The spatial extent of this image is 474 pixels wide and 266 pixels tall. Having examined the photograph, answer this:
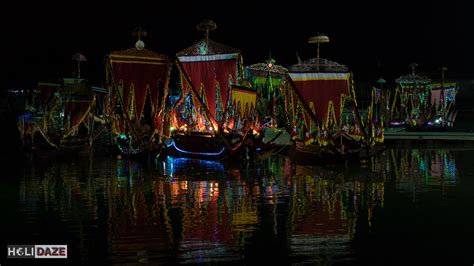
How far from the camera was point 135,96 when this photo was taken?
69.6 feet

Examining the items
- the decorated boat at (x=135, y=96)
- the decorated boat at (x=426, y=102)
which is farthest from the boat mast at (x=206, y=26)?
the decorated boat at (x=426, y=102)

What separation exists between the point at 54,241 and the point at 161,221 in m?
1.93

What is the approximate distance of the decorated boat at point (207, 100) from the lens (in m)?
21.6

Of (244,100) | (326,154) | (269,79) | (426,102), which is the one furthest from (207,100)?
(426,102)

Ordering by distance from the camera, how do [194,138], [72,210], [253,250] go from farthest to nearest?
[194,138], [72,210], [253,250]

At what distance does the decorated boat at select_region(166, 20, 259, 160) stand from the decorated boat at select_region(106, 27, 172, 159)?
32.2 inches

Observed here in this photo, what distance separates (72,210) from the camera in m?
11.5

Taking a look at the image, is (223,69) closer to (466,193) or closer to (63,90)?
(63,90)

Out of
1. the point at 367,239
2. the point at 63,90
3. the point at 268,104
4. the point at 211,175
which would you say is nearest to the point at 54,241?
→ the point at 367,239

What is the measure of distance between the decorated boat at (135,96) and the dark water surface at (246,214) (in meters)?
2.41

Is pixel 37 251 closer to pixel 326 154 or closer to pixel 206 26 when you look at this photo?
pixel 326 154

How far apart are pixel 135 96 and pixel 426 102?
23199 millimetres

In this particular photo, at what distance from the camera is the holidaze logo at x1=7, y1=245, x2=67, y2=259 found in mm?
8078

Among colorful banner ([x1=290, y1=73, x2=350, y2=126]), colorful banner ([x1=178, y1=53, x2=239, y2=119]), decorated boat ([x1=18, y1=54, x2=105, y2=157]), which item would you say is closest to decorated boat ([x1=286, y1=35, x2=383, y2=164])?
colorful banner ([x1=290, y1=73, x2=350, y2=126])
